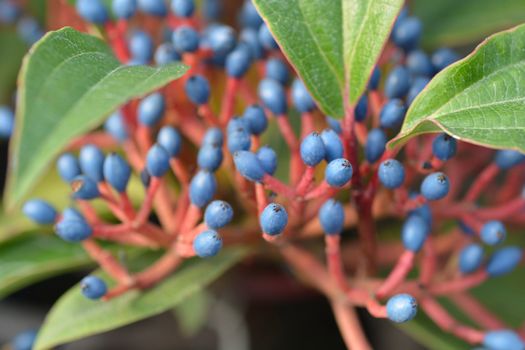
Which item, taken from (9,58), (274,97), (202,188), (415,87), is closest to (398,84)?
(415,87)

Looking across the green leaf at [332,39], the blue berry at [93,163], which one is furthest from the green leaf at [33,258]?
the green leaf at [332,39]

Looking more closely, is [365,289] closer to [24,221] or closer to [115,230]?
[115,230]

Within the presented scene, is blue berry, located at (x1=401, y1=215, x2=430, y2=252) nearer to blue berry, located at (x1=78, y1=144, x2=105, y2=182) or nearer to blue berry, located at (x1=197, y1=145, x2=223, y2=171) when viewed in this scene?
blue berry, located at (x1=197, y1=145, x2=223, y2=171)

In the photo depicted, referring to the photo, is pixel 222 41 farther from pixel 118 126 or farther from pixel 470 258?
pixel 470 258

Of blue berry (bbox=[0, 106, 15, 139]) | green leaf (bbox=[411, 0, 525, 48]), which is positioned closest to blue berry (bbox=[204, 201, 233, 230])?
blue berry (bbox=[0, 106, 15, 139])

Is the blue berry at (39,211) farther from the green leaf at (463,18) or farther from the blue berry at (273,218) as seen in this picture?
the green leaf at (463,18)
